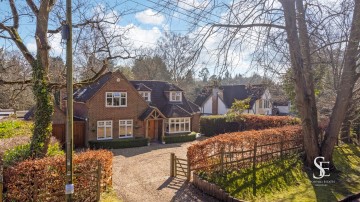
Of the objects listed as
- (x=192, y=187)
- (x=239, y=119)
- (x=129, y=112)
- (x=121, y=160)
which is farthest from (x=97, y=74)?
(x=239, y=119)

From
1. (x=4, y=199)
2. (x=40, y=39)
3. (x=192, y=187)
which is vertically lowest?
(x=192, y=187)

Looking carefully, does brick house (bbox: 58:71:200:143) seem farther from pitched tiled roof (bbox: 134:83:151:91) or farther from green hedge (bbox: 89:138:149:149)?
green hedge (bbox: 89:138:149:149)

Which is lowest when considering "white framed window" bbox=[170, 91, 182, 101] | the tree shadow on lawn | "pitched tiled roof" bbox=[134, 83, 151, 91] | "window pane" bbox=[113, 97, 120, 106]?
the tree shadow on lawn

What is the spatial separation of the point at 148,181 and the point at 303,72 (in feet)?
28.3

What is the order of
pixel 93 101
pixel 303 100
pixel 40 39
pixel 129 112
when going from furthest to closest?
pixel 129 112 < pixel 93 101 < pixel 303 100 < pixel 40 39

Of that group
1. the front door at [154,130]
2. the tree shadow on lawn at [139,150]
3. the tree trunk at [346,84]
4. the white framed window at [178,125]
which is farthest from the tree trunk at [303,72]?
the front door at [154,130]

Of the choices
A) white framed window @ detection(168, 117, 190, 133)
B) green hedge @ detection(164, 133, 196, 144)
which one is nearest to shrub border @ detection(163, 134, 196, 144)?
green hedge @ detection(164, 133, 196, 144)

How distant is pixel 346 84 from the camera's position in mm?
12891

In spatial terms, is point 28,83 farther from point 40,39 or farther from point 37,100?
point 40,39

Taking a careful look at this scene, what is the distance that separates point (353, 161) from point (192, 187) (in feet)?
35.6

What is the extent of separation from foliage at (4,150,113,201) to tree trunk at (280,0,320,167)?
899 centimetres

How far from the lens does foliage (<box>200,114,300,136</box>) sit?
85.9 feet

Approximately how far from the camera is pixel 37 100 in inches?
419

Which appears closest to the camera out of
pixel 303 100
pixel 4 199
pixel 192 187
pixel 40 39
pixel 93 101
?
pixel 4 199
